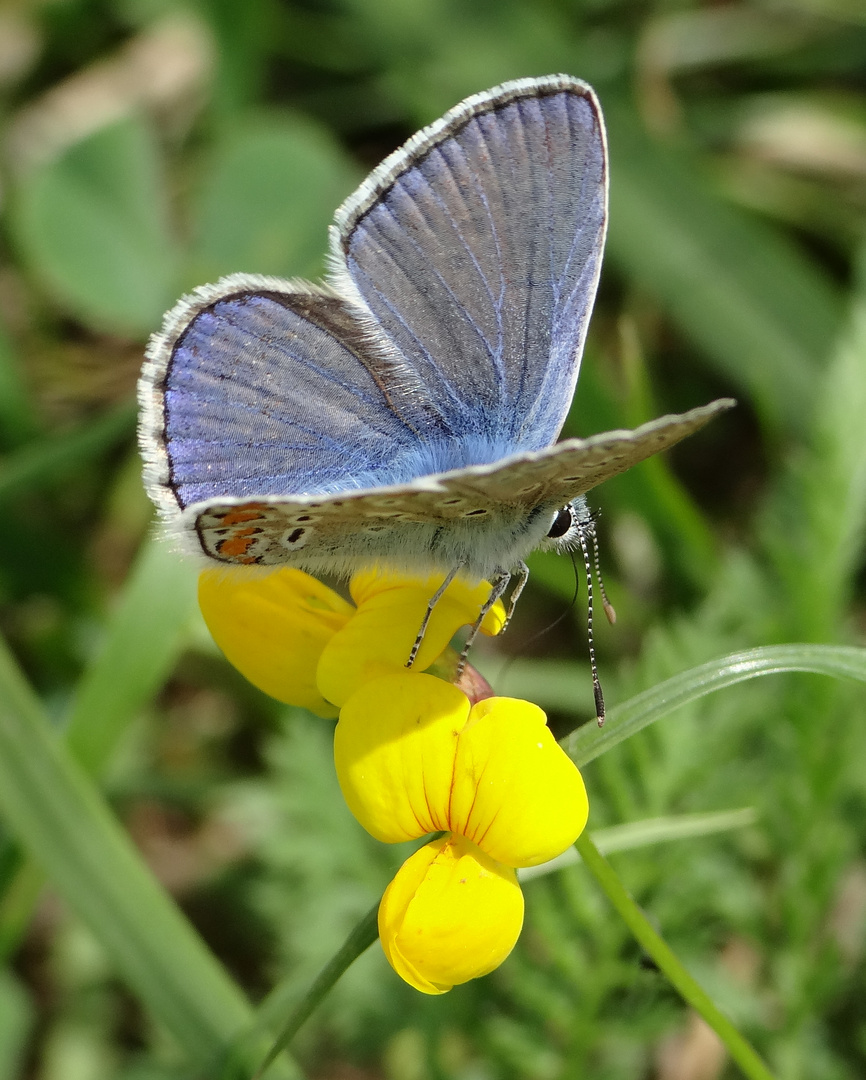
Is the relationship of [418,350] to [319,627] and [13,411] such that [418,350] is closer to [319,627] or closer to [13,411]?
[319,627]

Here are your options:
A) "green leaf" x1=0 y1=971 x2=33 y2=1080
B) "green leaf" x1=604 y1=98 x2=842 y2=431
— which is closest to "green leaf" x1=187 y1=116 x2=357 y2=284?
"green leaf" x1=604 y1=98 x2=842 y2=431

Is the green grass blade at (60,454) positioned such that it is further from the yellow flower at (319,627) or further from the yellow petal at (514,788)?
the yellow petal at (514,788)

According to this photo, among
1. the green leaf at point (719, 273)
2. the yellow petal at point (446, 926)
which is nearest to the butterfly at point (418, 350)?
the yellow petal at point (446, 926)

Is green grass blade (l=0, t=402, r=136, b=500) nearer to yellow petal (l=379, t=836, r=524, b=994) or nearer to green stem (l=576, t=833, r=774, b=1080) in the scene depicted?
yellow petal (l=379, t=836, r=524, b=994)

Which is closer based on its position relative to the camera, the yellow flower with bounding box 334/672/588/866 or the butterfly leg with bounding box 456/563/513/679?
the yellow flower with bounding box 334/672/588/866

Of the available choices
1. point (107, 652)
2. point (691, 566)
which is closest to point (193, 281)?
point (107, 652)

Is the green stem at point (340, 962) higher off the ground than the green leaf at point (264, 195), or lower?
lower
